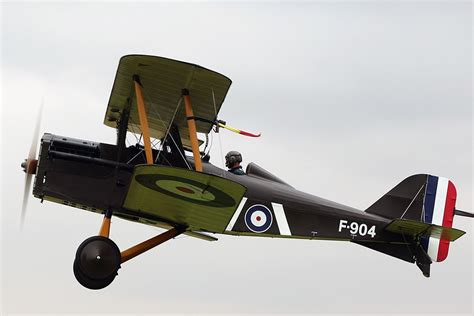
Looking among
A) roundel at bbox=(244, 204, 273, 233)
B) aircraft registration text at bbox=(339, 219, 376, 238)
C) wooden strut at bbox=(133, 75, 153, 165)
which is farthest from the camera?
aircraft registration text at bbox=(339, 219, 376, 238)

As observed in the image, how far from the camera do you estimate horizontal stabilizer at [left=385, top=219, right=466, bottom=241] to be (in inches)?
416

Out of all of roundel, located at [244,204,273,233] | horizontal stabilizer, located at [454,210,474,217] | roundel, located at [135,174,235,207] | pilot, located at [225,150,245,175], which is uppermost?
pilot, located at [225,150,245,175]

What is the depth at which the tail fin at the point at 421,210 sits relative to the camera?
1122 cm

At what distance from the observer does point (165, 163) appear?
9.80 metres

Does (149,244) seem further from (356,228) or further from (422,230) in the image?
(422,230)

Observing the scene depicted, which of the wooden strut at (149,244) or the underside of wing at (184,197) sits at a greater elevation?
the underside of wing at (184,197)

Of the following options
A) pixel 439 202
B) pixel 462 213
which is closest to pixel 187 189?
pixel 439 202

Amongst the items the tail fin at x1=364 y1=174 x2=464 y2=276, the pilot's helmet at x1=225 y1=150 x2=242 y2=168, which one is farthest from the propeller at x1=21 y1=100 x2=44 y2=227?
the tail fin at x1=364 y1=174 x2=464 y2=276

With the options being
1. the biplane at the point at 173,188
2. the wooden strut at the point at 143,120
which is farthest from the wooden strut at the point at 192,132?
the wooden strut at the point at 143,120

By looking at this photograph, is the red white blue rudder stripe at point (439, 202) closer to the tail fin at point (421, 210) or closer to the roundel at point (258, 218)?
the tail fin at point (421, 210)

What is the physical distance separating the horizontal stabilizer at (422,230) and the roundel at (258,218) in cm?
199

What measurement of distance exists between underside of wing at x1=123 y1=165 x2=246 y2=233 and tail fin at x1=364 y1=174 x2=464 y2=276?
2.88 m

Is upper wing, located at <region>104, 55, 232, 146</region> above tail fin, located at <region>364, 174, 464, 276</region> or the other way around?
above

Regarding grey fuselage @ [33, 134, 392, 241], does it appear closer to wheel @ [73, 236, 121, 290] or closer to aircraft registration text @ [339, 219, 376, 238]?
aircraft registration text @ [339, 219, 376, 238]
